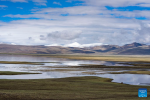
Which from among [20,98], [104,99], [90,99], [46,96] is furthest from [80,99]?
[20,98]

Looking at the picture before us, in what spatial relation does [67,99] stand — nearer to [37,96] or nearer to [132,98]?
[37,96]

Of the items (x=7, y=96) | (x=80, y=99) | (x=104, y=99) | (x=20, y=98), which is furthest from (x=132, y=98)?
(x=7, y=96)

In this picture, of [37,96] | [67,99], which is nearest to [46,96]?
[37,96]

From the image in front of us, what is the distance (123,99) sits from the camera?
20.7m

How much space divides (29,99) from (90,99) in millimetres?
5536

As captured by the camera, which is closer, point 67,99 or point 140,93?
point 140,93

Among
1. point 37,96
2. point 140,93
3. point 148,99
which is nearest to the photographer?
point 140,93

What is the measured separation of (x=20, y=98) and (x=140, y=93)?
420 inches

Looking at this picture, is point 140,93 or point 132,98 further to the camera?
point 132,98

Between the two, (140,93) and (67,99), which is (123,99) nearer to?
(140,93)

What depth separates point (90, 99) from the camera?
68.3 ft

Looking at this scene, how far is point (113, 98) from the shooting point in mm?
21172

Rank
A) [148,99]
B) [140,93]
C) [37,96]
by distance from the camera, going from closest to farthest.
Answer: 1. [140,93]
2. [148,99]
3. [37,96]

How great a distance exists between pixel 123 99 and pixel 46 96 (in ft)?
23.8
